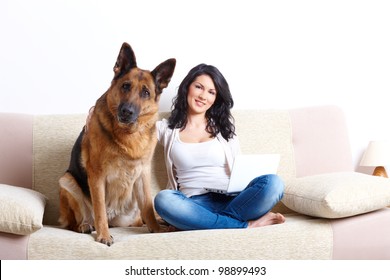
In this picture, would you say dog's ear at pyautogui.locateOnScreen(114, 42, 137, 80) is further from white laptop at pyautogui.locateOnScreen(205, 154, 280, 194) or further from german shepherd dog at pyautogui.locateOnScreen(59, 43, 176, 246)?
white laptop at pyautogui.locateOnScreen(205, 154, 280, 194)

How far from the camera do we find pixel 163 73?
7.77 ft

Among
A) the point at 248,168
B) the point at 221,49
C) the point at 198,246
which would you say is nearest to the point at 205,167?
the point at 248,168

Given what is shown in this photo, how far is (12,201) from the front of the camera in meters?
2.10

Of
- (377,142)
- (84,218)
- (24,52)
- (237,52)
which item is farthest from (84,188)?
(377,142)

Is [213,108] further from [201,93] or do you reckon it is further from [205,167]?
[205,167]

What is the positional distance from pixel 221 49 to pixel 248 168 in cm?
112

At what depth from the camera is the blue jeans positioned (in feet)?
7.33

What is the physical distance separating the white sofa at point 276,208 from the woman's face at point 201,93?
0.95 feet

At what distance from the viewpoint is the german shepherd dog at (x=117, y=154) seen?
2.24 meters

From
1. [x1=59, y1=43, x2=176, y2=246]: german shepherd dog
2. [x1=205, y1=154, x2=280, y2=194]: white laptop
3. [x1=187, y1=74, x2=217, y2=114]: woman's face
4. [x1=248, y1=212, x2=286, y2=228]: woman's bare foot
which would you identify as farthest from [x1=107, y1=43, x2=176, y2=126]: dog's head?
[x1=248, y1=212, x2=286, y2=228]: woman's bare foot

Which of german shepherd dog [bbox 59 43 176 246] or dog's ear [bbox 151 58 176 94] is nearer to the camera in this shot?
german shepherd dog [bbox 59 43 176 246]

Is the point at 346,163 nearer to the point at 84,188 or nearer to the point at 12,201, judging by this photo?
the point at 84,188

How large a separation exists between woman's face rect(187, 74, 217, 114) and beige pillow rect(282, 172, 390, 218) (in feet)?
2.23

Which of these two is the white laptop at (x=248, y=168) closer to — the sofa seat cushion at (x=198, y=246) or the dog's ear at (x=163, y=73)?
the sofa seat cushion at (x=198, y=246)
